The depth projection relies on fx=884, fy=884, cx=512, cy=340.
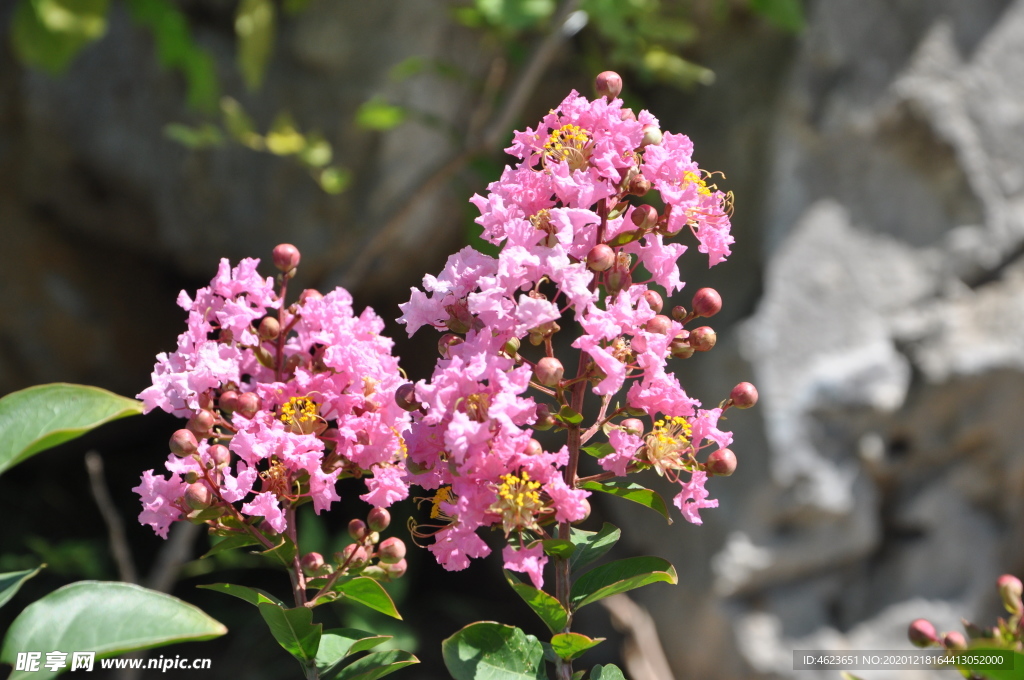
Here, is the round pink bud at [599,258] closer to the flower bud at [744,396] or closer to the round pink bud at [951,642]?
the flower bud at [744,396]

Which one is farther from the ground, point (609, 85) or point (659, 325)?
point (609, 85)

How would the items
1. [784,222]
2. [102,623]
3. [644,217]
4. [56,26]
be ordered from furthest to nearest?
[784,222], [56,26], [644,217], [102,623]

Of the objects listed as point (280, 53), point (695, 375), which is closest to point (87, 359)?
Result: point (280, 53)

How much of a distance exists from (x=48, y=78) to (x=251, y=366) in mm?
1971

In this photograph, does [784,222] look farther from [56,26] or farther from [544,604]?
[544,604]

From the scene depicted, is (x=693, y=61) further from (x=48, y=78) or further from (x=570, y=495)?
(x=570, y=495)

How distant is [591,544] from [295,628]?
0.20 metres

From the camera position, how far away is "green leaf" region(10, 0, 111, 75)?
1.15 m

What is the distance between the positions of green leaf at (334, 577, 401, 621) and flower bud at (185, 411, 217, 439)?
131 mm

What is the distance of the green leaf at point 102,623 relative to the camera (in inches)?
17.0

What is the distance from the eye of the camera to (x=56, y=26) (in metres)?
1.15

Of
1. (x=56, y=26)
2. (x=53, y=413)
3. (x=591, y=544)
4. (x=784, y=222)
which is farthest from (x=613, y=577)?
(x=784, y=222)

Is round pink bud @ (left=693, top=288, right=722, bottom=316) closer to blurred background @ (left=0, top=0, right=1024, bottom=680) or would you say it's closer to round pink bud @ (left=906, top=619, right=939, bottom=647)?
round pink bud @ (left=906, top=619, right=939, bottom=647)

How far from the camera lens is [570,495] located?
1.67 ft
